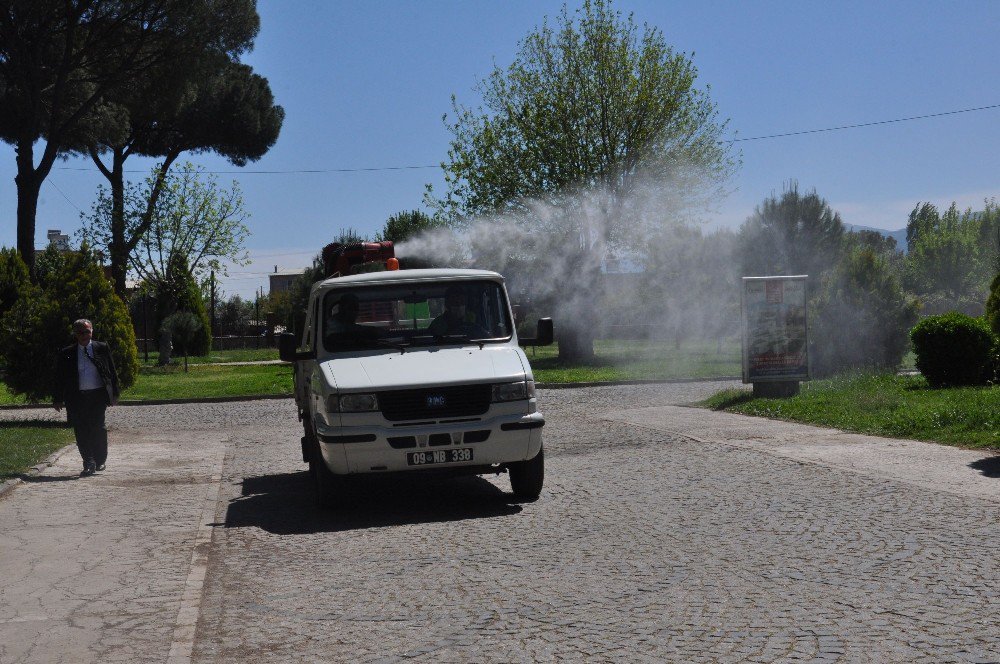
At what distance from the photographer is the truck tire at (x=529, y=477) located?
9625 mm

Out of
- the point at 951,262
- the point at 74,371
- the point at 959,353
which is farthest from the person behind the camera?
the point at 951,262

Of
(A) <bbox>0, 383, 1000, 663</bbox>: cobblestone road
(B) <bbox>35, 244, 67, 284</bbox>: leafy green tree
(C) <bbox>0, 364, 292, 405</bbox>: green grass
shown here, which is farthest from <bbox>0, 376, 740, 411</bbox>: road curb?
(A) <bbox>0, 383, 1000, 663</bbox>: cobblestone road

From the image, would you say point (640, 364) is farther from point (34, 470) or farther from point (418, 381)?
point (418, 381)

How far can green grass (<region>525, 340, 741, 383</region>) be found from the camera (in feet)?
92.1

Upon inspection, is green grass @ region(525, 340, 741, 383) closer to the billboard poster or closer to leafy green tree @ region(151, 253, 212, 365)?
the billboard poster

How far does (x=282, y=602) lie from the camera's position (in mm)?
6379

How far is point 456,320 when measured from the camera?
33.7ft

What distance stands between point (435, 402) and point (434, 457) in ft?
1.45

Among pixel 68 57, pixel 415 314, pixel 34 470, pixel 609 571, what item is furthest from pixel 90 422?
pixel 68 57

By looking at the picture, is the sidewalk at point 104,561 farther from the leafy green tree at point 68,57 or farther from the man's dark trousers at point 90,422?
the leafy green tree at point 68,57

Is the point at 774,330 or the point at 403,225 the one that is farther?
the point at 403,225

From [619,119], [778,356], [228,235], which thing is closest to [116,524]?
[778,356]

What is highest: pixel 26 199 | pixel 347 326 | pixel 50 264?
pixel 26 199

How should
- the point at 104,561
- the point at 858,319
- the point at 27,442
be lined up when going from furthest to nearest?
1. the point at 858,319
2. the point at 27,442
3. the point at 104,561
